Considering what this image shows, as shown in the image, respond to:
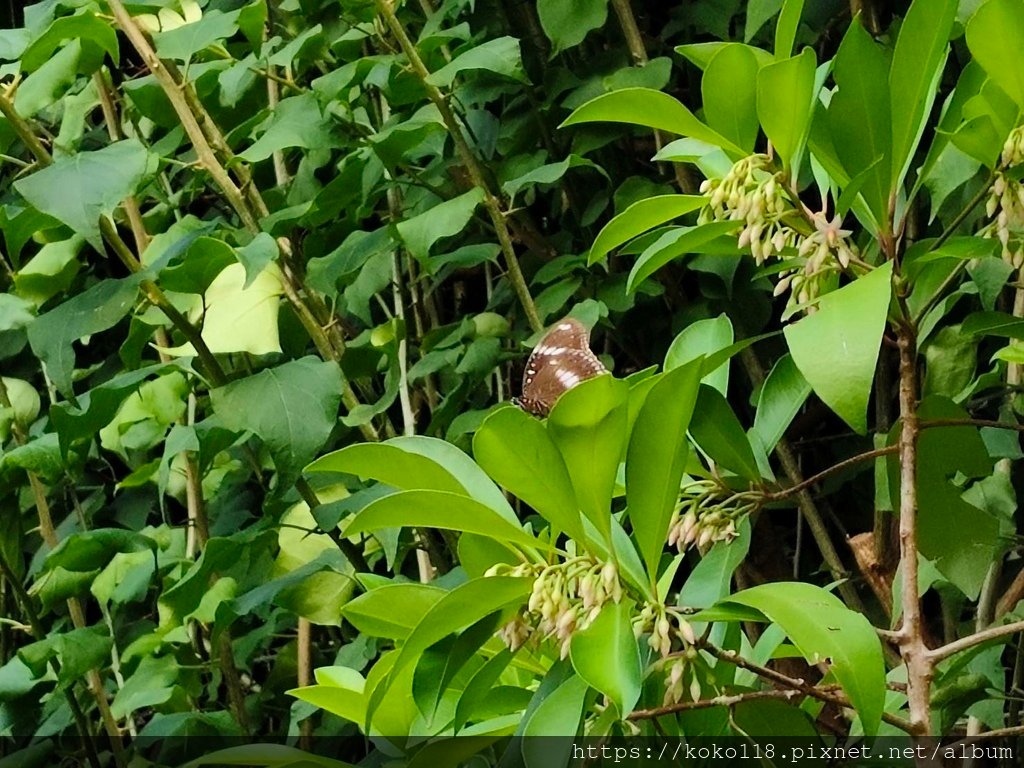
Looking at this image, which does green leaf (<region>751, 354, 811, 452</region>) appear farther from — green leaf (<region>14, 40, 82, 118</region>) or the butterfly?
green leaf (<region>14, 40, 82, 118</region>)

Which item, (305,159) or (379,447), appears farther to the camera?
(305,159)

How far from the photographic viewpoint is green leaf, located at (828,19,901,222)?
44 cm

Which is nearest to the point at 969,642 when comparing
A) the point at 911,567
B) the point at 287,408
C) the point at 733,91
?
the point at 911,567

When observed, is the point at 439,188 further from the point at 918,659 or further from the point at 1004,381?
the point at 918,659

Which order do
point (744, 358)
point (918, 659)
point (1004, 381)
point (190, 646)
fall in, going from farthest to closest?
point (190, 646), point (744, 358), point (1004, 381), point (918, 659)

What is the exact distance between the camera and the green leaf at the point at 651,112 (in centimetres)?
47

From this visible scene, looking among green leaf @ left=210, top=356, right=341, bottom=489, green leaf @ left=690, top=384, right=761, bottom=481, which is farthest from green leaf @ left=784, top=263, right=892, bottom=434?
green leaf @ left=210, top=356, right=341, bottom=489

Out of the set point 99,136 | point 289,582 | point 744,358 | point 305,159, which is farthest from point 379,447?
point 99,136

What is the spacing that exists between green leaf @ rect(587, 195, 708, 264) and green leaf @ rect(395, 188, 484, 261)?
1.02ft

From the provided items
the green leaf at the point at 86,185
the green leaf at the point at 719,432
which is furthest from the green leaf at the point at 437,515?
the green leaf at the point at 86,185

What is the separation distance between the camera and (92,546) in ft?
2.71

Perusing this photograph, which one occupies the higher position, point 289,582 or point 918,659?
point 918,659

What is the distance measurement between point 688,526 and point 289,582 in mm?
426

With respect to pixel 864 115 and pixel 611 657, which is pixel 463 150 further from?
pixel 611 657
